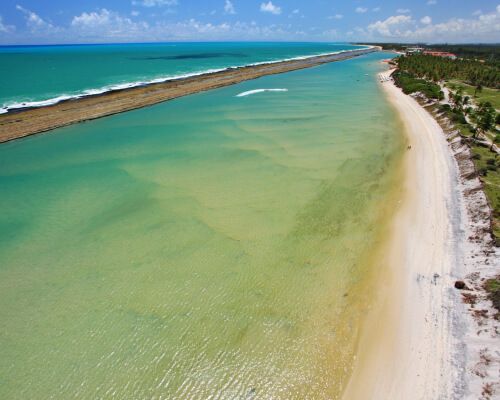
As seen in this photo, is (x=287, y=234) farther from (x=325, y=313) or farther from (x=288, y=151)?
(x=288, y=151)

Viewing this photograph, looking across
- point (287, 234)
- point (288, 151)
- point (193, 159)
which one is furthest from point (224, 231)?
point (288, 151)

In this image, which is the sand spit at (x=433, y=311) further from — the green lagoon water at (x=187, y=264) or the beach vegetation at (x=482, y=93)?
the beach vegetation at (x=482, y=93)

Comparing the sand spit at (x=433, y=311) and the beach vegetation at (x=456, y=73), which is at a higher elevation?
the beach vegetation at (x=456, y=73)

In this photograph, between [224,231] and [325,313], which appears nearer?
[325,313]

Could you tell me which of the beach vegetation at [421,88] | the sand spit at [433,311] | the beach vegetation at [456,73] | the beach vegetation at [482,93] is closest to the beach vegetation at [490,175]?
the sand spit at [433,311]

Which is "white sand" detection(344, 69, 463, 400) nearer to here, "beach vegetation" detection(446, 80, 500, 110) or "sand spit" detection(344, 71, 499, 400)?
"sand spit" detection(344, 71, 499, 400)
